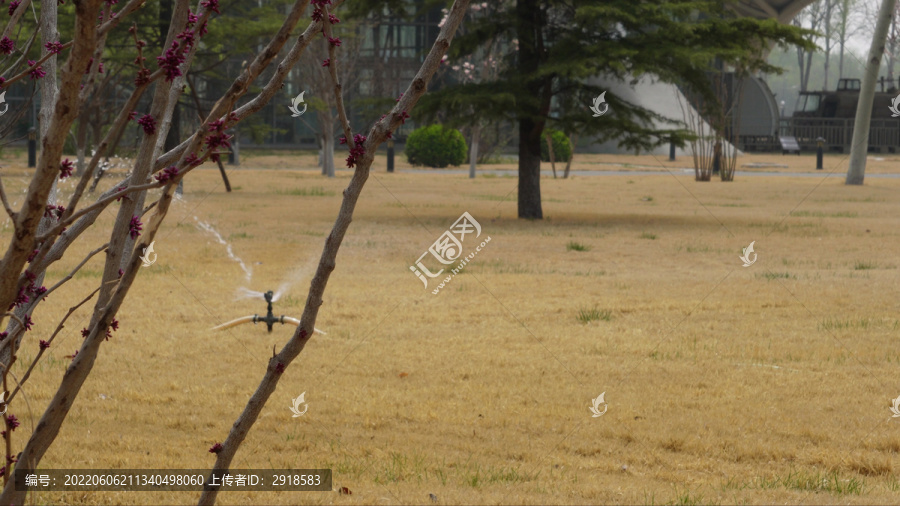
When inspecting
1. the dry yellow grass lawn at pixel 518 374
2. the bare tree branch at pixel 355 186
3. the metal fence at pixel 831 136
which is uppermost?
the bare tree branch at pixel 355 186

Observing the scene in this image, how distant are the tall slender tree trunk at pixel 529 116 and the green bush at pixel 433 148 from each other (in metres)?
16.5

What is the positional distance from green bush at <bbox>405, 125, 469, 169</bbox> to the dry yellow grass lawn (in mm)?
20375

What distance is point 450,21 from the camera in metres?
2.11

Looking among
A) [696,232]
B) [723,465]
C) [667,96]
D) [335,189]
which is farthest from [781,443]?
[667,96]

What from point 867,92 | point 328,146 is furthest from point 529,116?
point 867,92

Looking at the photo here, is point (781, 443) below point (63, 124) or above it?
below

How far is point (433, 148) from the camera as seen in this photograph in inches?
1267

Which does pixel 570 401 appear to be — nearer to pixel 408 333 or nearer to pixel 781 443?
pixel 781 443

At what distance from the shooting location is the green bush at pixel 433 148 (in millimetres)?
32031

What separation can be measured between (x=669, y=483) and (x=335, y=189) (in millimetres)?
18142

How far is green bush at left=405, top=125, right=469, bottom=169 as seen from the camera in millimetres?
32031

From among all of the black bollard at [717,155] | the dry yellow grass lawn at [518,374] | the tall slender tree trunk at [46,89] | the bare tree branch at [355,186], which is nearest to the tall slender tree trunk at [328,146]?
the black bollard at [717,155]

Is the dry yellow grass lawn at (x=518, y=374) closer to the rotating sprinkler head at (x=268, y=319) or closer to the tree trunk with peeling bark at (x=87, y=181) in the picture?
the rotating sprinkler head at (x=268, y=319)

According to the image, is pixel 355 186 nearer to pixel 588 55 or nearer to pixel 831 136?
pixel 588 55
